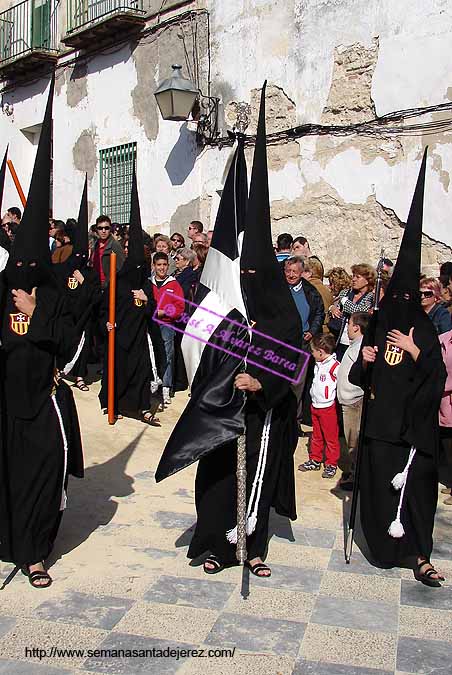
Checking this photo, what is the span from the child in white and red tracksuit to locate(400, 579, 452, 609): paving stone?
247 cm

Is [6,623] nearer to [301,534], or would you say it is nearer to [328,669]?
[328,669]

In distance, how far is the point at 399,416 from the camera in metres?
5.29

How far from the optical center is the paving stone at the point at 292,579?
16.5 ft

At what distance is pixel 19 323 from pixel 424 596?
9.46 feet

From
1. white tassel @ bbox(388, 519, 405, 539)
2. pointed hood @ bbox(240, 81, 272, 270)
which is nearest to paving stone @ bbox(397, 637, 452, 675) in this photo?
white tassel @ bbox(388, 519, 405, 539)

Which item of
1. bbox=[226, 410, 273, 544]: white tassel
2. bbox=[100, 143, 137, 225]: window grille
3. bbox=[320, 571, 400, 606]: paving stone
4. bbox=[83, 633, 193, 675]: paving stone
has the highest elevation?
bbox=[100, 143, 137, 225]: window grille

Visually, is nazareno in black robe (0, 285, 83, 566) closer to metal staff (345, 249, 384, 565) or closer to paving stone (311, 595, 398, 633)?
paving stone (311, 595, 398, 633)

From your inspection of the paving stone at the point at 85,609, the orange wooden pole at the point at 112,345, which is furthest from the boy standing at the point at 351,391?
the paving stone at the point at 85,609

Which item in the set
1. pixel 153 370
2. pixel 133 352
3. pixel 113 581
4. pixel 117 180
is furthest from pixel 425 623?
pixel 117 180

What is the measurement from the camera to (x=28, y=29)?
18047 mm

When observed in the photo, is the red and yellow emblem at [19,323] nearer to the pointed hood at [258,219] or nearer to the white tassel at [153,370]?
the pointed hood at [258,219]

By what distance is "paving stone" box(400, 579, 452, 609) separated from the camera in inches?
189

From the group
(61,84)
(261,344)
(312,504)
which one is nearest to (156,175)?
(61,84)

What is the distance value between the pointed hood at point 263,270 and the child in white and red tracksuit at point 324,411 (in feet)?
8.18
